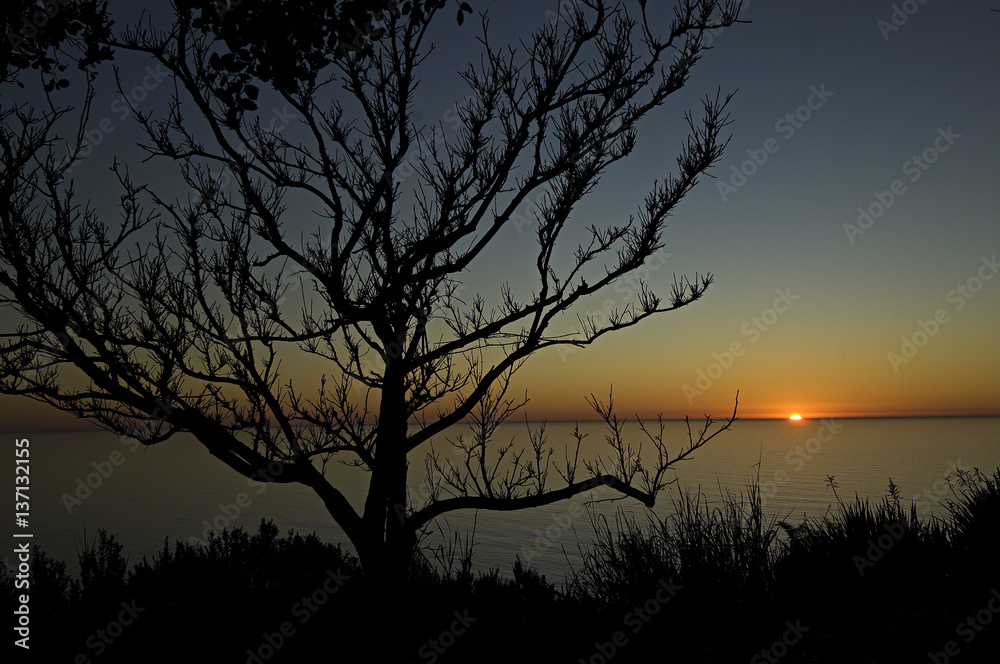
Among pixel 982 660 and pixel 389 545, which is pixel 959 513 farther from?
pixel 389 545

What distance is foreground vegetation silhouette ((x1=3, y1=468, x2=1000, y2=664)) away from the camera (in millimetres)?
4316

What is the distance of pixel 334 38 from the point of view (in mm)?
4043

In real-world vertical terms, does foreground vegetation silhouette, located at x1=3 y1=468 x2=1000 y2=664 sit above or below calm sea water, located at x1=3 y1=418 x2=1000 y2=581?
below

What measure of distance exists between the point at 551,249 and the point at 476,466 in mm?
2181

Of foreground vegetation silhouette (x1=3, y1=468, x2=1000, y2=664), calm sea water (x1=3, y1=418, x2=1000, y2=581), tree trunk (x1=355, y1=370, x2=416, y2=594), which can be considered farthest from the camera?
calm sea water (x1=3, y1=418, x2=1000, y2=581)

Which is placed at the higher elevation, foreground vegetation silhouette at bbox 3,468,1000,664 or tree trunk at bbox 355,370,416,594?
tree trunk at bbox 355,370,416,594

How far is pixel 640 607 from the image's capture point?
5152 millimetres

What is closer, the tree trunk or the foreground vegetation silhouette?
the foreground vegetation silhouette

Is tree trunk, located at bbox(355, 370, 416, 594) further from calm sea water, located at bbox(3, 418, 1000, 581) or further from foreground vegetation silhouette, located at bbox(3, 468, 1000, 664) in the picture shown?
calm sea water, located at bbox(3, 418, 1000, 581)

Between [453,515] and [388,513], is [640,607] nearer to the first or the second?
[388,513]

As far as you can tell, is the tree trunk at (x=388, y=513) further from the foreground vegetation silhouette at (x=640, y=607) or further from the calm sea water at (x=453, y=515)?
the calm sea water at (x=453, y=515)

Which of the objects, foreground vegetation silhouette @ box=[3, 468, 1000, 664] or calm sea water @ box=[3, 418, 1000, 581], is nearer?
foreground vegetation silhouette @ box=[3, 468, 1000, 664]

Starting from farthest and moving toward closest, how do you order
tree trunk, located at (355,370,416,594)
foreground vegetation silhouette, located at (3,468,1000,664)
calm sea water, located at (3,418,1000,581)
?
calm sea water, located at (3,418,1000,581)
tree trunk, located at (355,370,416,594)
foreground vegetation silhouette, located at (3,468,1000,664)

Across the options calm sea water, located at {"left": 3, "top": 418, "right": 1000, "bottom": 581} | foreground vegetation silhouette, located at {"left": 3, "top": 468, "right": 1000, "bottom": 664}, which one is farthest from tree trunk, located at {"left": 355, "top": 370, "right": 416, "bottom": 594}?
calm sea water, located at {"left": 3, "top": 418, "right": 1000, "bottom": 581}
